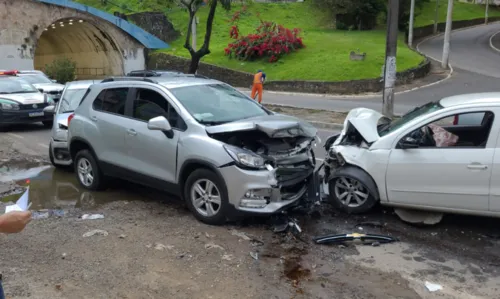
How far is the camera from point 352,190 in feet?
19.8

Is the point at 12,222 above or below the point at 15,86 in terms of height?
above

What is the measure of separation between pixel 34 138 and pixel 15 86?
3.16 m

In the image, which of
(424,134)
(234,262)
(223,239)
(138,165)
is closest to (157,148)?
(138,165)

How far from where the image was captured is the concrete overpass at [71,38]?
29625mm

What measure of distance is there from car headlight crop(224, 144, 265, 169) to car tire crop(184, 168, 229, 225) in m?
0.32

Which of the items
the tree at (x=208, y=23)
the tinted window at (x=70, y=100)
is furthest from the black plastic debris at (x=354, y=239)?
the tree at (x=208, y=23)

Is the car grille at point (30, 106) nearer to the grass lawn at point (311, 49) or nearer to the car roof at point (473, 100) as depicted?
the car roof at point (473, 100)

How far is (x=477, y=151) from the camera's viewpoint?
525 cm

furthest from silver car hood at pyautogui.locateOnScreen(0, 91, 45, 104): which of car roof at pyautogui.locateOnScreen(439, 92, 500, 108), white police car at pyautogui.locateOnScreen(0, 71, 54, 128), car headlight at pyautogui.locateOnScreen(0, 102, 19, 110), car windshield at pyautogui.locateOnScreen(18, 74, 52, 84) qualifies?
car roof at pyautogui.locateOnScreen(439, 92, 500, 108)

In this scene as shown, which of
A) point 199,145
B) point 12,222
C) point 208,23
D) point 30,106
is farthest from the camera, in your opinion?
point 208,23

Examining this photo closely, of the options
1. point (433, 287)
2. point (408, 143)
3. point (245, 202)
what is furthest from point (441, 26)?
point (433, 287)

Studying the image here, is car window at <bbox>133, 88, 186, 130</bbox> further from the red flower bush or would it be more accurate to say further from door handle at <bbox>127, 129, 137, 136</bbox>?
the red flower bush

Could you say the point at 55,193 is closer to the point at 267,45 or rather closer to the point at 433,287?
the point at 433,287

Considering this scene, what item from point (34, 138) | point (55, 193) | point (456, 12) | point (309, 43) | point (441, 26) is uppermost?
point (456, 12)
